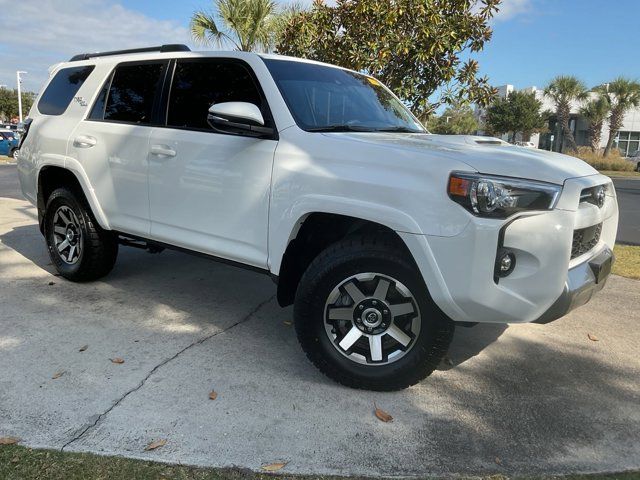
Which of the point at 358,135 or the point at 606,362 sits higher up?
the point at 358,135

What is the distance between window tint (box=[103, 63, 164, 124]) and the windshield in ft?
3.61

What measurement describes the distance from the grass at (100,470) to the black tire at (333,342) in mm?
770

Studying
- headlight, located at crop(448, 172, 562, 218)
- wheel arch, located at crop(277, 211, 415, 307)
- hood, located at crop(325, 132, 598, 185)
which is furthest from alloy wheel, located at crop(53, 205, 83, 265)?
headlight, located at crop(448, 172, 562, 218)

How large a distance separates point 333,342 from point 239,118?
4.80ft

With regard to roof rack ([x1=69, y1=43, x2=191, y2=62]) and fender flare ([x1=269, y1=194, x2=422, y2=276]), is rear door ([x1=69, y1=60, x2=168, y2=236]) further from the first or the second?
fender flare ([x1=269, y1=194, x2=422, y2=276])

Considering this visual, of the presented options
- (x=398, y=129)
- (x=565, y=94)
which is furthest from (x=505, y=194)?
(x=565, y=94)

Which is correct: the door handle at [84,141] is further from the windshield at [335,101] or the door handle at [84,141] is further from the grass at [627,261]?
the grass at [627,261]

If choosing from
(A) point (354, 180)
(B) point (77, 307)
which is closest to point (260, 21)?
(B) point (77, 307)

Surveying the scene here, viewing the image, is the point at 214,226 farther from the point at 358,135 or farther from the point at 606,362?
the point at 606,362

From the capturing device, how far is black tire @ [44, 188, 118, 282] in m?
4.78

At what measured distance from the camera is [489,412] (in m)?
3.05

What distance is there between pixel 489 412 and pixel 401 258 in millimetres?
1008

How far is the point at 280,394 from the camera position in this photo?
318 cm

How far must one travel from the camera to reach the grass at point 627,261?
612cm
